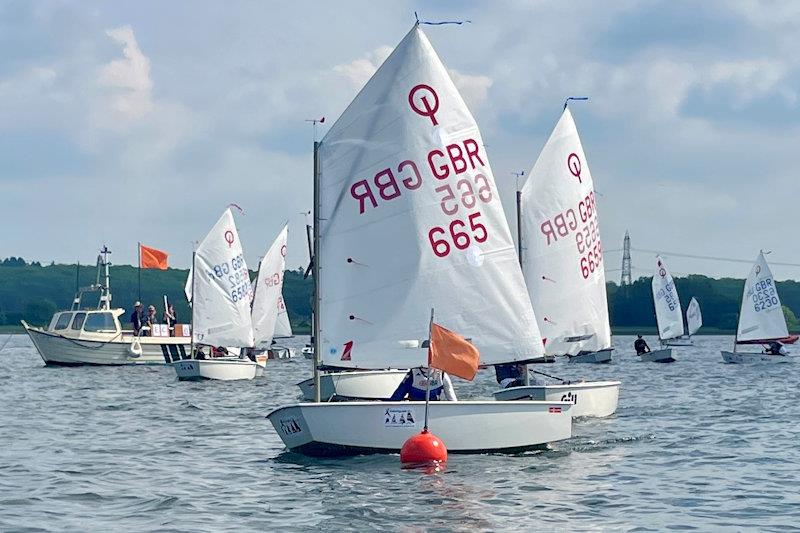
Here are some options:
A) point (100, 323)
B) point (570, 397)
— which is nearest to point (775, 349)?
point (100, 323)

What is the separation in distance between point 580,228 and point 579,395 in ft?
26.7

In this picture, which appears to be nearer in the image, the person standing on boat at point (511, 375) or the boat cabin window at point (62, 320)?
the person standing on boat at point (511, 375)

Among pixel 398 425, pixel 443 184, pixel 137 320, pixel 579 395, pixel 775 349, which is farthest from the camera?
pixel 775 349

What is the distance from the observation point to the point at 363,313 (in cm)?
2403

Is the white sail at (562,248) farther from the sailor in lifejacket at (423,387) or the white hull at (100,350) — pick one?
the white hull at (100,350)

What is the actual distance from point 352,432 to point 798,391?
94.5 ft

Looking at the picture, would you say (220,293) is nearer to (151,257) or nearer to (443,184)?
(151,257)

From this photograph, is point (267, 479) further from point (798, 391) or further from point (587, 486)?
point (798, 391)

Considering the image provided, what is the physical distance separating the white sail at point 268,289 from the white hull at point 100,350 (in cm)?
461

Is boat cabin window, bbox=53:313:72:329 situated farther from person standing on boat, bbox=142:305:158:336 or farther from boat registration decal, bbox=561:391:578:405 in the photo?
boat registration decal, bbox=561:391:578:405

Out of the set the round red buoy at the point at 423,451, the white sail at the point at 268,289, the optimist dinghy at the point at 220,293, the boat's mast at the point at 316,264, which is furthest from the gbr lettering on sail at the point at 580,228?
the white sail at the point at 268,289

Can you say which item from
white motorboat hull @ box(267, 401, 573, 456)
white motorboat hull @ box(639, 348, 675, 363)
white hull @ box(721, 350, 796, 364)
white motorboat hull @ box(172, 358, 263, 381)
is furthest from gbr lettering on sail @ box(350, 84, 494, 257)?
white motorboat hull @ box(639, 348, 675, 363)

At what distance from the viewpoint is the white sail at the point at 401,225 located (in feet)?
78.3

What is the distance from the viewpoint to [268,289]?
69.4 meters
